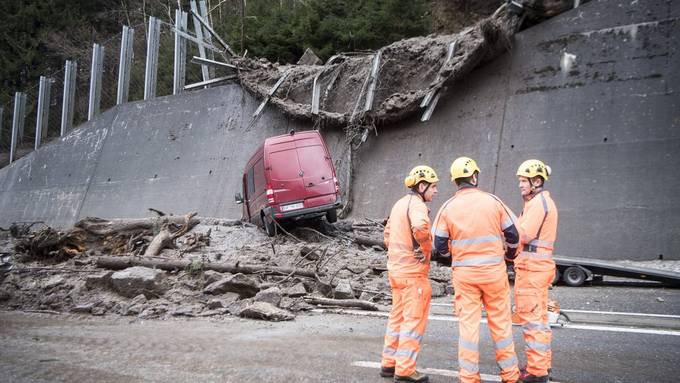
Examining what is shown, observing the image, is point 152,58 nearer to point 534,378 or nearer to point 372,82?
point 372,82

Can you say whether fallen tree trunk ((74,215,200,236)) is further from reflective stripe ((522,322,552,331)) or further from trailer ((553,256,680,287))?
reflective stripe ((522,322,552,331))

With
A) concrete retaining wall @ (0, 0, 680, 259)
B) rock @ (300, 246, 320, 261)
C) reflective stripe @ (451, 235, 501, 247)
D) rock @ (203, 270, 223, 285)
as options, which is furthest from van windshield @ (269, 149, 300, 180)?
reflective stripe @ (451, 235, 501, 247)

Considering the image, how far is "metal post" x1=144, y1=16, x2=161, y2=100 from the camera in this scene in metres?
21.1

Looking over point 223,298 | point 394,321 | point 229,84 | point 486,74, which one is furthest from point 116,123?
point 394,321

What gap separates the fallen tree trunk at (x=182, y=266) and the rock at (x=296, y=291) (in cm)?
44

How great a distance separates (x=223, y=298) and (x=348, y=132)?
338 inches

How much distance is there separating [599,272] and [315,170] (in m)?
5.74

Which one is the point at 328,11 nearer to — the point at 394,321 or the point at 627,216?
the point at 627,216

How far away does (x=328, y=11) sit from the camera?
69.9 ft

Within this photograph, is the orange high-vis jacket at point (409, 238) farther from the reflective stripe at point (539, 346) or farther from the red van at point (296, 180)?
the red van at point (296, 180)

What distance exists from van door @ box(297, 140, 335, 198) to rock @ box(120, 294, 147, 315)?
463 cm

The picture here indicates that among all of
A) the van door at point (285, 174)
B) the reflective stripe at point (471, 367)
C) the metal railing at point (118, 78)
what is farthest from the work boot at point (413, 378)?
the metal railing at point (118, 78)

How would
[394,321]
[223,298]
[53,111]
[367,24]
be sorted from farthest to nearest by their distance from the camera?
[53,111] < [367,24] < [223,298] < [394,321]

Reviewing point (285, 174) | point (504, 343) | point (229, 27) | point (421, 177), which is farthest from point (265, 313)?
point (229, 27)
